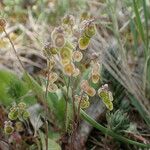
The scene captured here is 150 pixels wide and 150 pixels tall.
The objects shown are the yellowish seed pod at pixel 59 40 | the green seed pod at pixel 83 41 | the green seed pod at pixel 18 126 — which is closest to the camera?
the yellowish seed pod at pixel 59 40

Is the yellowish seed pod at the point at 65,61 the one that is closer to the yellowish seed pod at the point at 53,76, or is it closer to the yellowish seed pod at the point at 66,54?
the yellowish seed pod at the point at 66,54

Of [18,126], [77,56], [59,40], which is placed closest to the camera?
[59,40]

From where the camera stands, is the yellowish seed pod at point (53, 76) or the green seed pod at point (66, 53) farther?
the yellowish seed pod at point (53, 76)

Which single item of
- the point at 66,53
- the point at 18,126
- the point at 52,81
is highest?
the point at 66,53

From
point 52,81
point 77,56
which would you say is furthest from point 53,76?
point 77,56

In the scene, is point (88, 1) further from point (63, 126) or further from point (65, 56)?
point (65, 56)

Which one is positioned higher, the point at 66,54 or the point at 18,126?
the point at 66,54

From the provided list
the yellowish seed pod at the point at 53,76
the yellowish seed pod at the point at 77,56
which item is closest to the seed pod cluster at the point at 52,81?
the yellowish seed pod at the point at 53,76

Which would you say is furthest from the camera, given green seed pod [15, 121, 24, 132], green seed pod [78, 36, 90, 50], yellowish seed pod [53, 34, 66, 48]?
green seed pod [15, 121, 24, 132]

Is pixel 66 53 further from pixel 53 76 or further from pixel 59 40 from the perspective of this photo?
pixel 53 76

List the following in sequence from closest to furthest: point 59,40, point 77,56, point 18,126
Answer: point 59,40
point 77,56
point 18,126

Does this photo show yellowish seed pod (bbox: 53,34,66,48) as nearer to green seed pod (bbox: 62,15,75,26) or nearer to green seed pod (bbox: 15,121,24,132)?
green seed pod (bbox: 62,15,75,26)

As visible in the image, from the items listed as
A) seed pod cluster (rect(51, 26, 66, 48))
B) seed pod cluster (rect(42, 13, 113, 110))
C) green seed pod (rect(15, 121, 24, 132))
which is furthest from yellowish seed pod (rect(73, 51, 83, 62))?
green seed pod (rect(15, 121, 24, 132))
